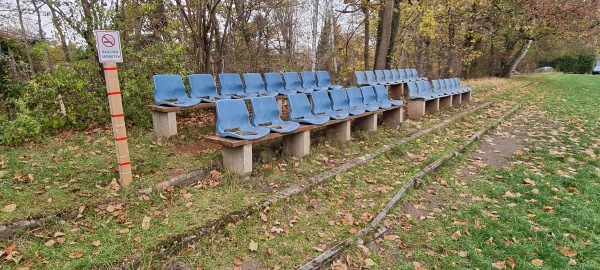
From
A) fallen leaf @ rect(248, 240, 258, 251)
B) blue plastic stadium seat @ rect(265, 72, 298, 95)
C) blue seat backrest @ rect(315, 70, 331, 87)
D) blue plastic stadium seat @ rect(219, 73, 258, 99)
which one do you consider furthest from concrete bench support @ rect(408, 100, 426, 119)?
fallen leaf @ rect(248, 240, 258, 251)

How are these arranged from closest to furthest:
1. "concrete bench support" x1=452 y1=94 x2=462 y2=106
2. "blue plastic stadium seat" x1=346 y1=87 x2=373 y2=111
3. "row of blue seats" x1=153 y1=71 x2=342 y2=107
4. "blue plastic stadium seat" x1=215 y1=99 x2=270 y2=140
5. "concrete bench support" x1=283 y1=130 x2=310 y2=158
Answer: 1. "blue plastic stadium seat" x1=215 y1=99 x2=270 y2=140
2. "concrete bench support" x1=283 y1=130 x2=310 y2=158
3. "row of blue seats" x1=153 y1=71 x2=342 y2=107
4. "blue plastic stadium seat" x1=346 y1=87 x2=373 y2=111
5. "concrete bench support" x1=452 y1=94 x2=462 y2=106

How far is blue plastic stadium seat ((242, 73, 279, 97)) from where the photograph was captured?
7.14 metres

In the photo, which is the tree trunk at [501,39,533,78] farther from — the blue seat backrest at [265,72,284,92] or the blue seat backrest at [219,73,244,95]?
the blue seat backrest at [219,73,244,95]

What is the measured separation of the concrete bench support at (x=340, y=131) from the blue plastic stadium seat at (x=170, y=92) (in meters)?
2.22

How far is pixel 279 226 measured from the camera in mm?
3164

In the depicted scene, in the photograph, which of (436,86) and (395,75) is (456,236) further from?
(395,75)

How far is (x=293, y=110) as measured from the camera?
520 centimetres

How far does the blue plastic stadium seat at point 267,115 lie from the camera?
15.2 ft

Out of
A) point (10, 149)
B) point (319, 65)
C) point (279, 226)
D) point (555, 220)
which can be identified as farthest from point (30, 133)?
point (319, 65)

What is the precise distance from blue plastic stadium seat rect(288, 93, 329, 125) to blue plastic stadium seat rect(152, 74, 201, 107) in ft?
4.93

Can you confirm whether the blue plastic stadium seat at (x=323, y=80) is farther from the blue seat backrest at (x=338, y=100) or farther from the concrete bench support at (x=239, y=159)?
the concrete bench support at (x=239, y=159)

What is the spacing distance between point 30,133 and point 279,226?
399 centimetres

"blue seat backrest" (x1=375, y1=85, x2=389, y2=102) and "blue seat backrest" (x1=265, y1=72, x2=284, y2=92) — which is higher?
"blue seat backrest" (x1=265, y1=72, x2=284, y2=92)

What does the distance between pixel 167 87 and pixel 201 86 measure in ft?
2.79
